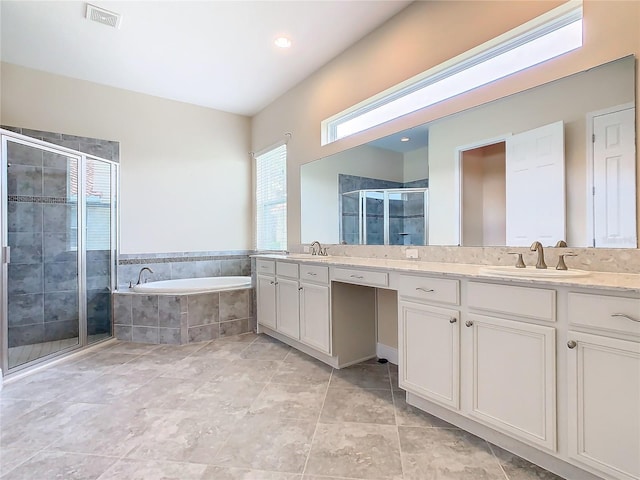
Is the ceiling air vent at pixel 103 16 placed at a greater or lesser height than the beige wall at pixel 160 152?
greater

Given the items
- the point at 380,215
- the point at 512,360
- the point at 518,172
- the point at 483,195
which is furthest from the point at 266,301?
the point at 518,172

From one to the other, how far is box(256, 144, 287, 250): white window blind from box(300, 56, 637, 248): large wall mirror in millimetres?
1376

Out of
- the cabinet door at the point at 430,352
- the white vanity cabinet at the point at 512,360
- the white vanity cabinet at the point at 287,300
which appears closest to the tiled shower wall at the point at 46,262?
the white vanity cabinet at the point at 287,300

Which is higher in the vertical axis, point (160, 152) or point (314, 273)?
point (160, 152)

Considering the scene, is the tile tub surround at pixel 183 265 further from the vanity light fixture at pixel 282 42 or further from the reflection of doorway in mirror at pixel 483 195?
the reflection of doorway in mirror at pixel 483 195

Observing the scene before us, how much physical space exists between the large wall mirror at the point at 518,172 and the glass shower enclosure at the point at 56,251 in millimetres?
2806

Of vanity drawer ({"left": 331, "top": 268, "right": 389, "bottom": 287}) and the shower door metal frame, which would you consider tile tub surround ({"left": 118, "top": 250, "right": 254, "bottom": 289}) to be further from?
vanity drawer ({"left": 331, "top": 268, "right": 389, "bottom": 287})

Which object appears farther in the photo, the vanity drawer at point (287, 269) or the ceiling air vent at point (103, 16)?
the vanity drawer at point (287, 269)

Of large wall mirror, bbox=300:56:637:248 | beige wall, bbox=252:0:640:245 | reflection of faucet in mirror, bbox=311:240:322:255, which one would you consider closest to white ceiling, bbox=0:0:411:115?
beige wall, bbox=252:0:640:245

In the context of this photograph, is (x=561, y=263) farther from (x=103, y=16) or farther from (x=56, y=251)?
(x=56, y=251)

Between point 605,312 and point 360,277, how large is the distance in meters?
1.29

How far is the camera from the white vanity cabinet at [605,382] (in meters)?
1.11

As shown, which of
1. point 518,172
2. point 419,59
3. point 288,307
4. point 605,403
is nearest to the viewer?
point 605,403

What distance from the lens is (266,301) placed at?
327 cm
